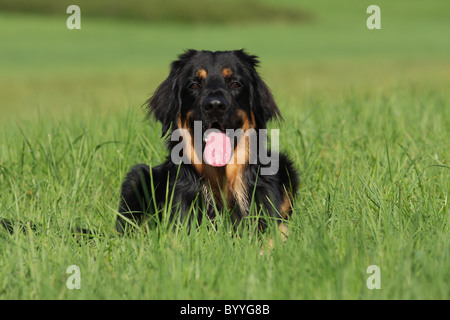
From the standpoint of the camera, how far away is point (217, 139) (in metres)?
4.42

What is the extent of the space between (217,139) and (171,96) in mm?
616

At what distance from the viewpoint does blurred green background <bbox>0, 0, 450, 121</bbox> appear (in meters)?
14.6

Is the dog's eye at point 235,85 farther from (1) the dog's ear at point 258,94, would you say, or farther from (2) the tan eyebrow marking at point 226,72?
(1) the dog's ear at point 258,94

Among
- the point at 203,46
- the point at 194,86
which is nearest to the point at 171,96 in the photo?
the point at 194,86

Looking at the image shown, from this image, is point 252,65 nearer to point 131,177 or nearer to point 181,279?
point 131,177

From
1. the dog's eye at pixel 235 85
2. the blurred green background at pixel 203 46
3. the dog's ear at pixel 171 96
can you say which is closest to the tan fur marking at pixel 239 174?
the dog's eye at pixel 235 85

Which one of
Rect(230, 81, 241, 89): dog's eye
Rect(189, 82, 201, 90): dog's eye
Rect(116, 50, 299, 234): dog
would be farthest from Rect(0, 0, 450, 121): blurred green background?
Rect(230, 81, 241, 89): dog's eye

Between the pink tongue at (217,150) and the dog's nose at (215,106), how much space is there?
23 cm

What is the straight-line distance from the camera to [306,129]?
645 centimetres

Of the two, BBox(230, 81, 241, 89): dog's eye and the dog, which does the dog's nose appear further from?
BBox(230, 81, 241, 89): dog's eye

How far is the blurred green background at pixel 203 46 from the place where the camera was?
1455cm

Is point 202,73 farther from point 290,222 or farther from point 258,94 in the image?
point 290,222
